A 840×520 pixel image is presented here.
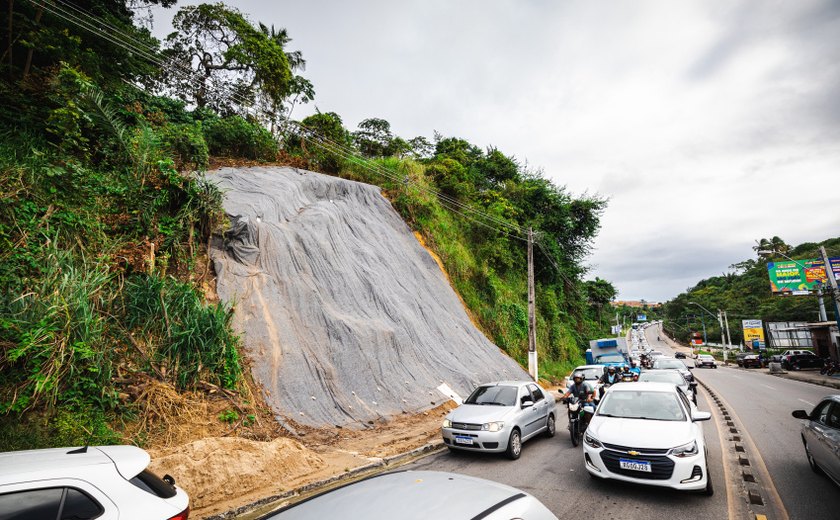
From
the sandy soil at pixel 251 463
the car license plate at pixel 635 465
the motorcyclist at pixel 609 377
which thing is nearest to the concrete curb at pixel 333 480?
the sandy soil at pixel 251 463

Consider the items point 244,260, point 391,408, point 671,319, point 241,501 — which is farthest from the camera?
point 671,319

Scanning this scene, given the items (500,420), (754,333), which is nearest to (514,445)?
(500,420)

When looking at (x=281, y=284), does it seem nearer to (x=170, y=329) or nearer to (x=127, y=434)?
(x=170, y=329)

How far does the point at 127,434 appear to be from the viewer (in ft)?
21.1

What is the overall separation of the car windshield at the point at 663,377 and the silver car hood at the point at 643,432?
731cm

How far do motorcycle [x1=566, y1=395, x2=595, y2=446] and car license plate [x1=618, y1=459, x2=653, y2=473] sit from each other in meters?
3.21

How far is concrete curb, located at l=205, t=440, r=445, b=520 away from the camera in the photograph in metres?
5.29

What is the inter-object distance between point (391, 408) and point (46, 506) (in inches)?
352

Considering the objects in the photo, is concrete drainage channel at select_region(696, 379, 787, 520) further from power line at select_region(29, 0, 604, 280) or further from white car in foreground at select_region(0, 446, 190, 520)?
power line at select_region(29, 0, 604, 280)

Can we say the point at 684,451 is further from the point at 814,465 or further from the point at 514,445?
the point at 814,465

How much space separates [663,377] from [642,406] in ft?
23.6

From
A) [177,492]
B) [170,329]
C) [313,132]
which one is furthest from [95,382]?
[313,132]

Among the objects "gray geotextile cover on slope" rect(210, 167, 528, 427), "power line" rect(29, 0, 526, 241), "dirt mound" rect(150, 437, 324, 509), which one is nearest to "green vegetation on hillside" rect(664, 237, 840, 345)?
"power line" rect(29, 0, 526, 241)

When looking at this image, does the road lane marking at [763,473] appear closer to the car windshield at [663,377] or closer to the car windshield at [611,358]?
the car windshield at [663,377]
